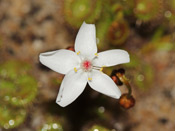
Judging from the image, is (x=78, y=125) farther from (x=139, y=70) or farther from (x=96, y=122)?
(x=139, y=70)

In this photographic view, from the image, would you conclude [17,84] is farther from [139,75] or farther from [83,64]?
[139,75]

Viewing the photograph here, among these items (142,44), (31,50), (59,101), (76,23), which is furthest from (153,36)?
(59,101)

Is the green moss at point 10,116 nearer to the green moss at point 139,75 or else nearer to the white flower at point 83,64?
the white flower at point 83,64

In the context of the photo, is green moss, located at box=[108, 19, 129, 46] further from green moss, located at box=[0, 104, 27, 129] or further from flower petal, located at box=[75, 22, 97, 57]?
green moss, located at box=[0, 104, 27, 129]

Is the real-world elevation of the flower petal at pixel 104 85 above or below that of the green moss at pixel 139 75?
above

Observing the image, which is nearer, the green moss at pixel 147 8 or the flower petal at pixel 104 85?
the flower petal at pixel 104 85

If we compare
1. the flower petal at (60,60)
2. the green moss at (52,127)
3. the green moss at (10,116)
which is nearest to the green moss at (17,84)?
the green moss at (10,116)
